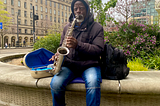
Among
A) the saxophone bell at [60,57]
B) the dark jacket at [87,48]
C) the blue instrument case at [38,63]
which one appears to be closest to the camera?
Result: the saxophone bell at [60,57]

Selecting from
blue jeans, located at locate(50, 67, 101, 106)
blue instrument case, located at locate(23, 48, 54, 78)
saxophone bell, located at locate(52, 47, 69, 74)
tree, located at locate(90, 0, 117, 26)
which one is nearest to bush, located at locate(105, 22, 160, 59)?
tree, located at locate(90, 0, 117, 26)

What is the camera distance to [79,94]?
2.49 meters

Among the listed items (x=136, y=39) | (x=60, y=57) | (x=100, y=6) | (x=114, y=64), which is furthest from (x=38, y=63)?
(x=100, y=6)

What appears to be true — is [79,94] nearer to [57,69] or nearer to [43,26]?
[57,69]

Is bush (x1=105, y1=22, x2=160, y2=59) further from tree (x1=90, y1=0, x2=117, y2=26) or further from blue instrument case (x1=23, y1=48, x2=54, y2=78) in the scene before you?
blue instrument case (x1=23, y1=48, x2=54, y2=78)

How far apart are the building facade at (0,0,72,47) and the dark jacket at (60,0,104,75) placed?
42529 millimetres

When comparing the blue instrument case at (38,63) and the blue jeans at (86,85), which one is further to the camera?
the blue instrument case at (38,63)

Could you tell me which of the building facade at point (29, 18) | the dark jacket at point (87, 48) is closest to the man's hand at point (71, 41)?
the dark jacket at point (87, 48)

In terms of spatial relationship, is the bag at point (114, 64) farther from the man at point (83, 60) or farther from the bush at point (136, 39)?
the bush at point (136, 39)

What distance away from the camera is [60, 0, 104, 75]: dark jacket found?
223 cm

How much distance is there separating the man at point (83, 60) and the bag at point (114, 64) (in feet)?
0.47

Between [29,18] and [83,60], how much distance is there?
185 ft

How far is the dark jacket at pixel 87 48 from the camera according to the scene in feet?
7.31

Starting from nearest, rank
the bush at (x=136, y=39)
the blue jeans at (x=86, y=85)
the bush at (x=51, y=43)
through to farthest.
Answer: the blue jeans at (x=86, y=85) → the bush at (x=136, y=39) → the bush at (x=51, y=43)
